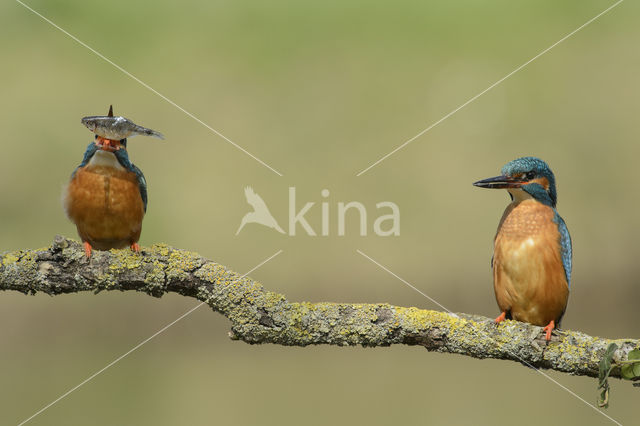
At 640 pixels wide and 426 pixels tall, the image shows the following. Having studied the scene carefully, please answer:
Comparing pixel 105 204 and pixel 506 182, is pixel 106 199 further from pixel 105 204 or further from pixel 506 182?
pixel 506 182

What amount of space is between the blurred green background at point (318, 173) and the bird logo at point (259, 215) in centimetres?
16

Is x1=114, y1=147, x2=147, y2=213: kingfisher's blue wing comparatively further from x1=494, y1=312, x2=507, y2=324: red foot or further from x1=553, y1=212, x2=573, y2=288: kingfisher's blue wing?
x1=553, y1=212, x2=573, y2=288: kingfisher's blue wing

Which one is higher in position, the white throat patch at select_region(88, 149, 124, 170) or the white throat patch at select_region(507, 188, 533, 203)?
the white throat patch at select_region(88, 149, 124, 170)

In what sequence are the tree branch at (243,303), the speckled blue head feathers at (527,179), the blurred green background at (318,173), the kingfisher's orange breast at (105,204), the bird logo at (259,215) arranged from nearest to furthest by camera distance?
1. the tree branch at (243,303)
2. the speckled blue head feathers at (527,179)
3. the kingfisher's orange breast at (105,204)
4. the blurred green background at (318,173)
5. the bird logo at (259,215)

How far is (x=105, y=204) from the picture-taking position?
5160 mm

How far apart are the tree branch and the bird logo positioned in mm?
7119

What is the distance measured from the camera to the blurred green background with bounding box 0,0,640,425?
9562 mm

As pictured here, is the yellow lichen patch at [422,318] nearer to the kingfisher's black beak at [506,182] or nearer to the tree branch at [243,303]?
the tree branch at [243,303]

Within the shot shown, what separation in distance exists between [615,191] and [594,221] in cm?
67

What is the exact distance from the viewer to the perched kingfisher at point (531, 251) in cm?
470

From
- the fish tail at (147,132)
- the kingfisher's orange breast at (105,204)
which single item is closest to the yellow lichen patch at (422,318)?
the fish tail at (147,132)

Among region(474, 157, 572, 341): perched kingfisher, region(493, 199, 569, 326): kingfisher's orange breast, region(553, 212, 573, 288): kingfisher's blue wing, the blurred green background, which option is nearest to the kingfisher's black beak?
region(474, 157, 572, 341): perched kingfisher

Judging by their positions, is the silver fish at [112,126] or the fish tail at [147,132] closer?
the fish tail at [147,132]

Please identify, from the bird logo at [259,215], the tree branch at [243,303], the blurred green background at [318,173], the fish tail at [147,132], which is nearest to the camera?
the tree branch at [243,303]
